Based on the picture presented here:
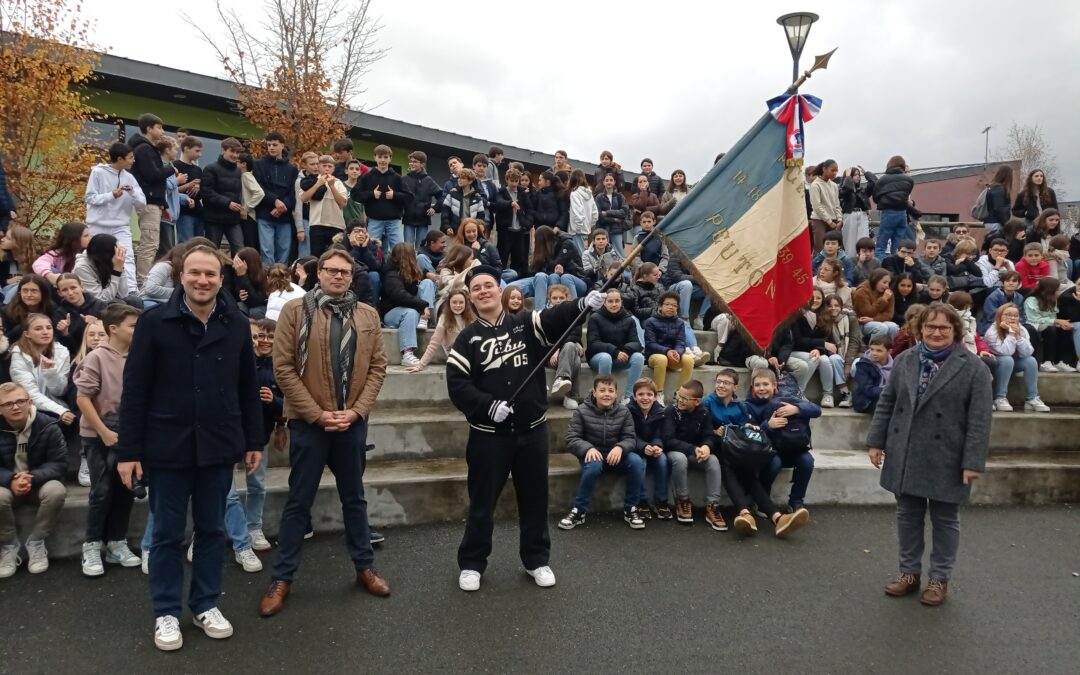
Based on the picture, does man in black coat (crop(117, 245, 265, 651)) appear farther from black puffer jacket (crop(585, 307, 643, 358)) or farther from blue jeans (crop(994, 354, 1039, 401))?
blue jeans (crop(994, 354, 1039, 401))

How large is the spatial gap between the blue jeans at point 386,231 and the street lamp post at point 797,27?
554 centimetres

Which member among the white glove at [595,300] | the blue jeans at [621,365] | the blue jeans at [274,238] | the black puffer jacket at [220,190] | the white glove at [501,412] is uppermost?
the black puffer jacket at [220,190]

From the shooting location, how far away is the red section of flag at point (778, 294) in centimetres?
479

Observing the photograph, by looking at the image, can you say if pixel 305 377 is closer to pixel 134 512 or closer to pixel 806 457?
pixel 134 512

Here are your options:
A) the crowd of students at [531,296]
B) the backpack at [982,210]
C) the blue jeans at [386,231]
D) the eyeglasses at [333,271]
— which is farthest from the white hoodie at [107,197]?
the backpack at [982,210]

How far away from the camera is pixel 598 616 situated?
4273mm

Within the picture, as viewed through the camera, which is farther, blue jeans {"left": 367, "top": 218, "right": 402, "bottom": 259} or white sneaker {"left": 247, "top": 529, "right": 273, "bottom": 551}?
blue jeans {"left": 367, "top": 218, "right": 402, "bottom": 259}

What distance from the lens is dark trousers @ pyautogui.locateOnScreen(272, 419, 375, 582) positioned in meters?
4.28

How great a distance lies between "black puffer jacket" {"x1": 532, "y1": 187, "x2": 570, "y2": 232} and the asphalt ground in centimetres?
625

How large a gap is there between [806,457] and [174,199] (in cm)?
771

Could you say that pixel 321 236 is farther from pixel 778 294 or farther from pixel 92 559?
pixel 778 294

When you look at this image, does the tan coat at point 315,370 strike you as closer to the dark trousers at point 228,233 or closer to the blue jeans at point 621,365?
the blue jeans at point 621,365

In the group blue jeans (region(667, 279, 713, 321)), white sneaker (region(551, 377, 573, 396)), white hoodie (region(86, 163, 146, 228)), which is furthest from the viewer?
blue jeans (region(667, 279, 713, 321))

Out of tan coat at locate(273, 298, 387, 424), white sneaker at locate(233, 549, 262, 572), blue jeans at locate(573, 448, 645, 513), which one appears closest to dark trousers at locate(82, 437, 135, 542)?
white sneaker at locate(233, 549, 262, 572)
